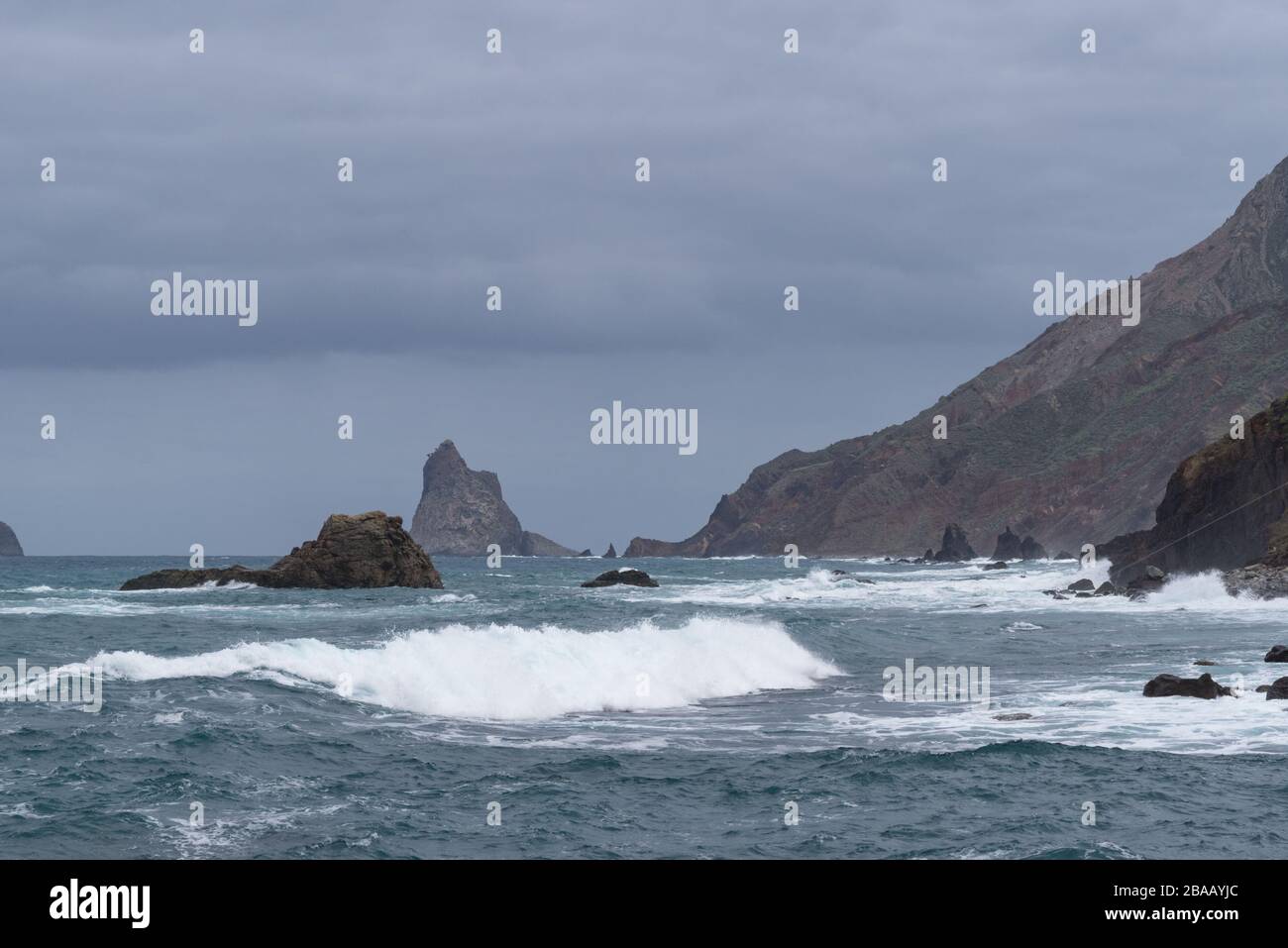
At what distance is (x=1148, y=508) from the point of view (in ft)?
561

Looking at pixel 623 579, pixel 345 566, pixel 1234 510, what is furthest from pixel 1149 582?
pixel 345 566

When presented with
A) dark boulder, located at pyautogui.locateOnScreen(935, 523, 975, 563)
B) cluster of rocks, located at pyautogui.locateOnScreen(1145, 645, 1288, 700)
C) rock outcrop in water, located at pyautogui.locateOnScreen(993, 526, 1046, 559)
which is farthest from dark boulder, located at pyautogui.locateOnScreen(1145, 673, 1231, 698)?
dark boulder, located at pyautogui.locateOnScreen(935, 523, 975, 563)

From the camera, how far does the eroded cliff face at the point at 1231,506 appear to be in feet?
232

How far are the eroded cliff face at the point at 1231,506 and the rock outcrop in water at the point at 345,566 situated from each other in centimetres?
4405

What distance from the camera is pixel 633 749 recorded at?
23.3m

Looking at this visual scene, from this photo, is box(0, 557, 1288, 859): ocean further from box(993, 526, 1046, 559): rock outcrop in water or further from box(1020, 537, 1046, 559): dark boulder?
box(1020, 537, 1046, 559): dark boulder

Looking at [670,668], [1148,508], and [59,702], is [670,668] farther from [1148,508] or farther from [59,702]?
[1148,508]

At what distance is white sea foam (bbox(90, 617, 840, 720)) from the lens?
30047mm

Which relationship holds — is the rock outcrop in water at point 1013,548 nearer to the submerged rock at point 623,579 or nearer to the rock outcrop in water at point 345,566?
the submerged rock at point 623,579

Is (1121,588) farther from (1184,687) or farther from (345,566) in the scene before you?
(1184,687)

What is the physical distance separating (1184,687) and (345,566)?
196ft
